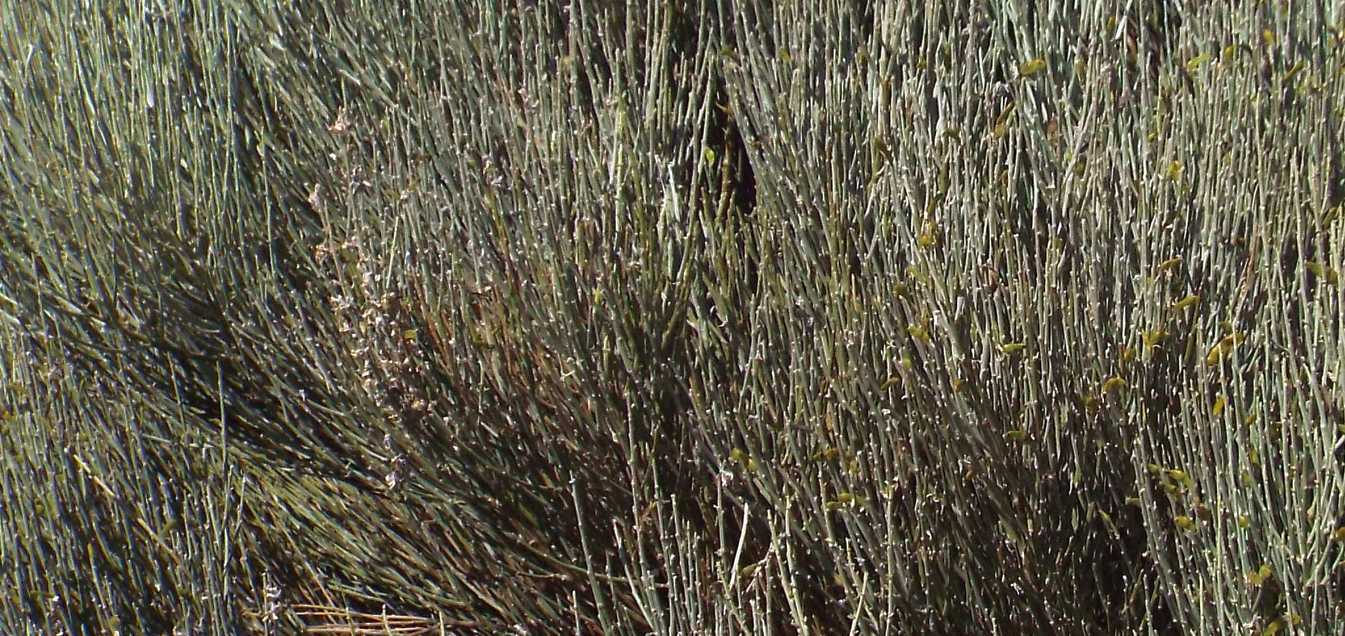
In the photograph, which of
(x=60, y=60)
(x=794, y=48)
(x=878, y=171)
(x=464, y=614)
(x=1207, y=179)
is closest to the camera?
(x=1207, y=179)

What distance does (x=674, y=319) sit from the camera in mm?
2330

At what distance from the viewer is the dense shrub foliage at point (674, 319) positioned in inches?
79.6

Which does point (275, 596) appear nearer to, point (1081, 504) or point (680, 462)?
point (680, 462)

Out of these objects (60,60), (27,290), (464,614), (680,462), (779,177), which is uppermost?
(60,60)

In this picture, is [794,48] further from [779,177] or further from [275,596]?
[275,596]

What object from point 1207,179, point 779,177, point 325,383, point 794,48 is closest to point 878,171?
point 779,177

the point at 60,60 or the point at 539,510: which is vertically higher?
the point at 60,60

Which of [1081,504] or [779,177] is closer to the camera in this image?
[1081,504]

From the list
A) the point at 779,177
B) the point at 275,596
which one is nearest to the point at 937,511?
the point at 779,177

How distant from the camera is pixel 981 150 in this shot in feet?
7.73

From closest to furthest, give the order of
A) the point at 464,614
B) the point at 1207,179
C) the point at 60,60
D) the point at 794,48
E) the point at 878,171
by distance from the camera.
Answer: the point at 1207,179, the point at 878,171, the point at 794,48, the point at 464,614, the point at 60,60

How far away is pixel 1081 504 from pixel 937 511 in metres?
0.24

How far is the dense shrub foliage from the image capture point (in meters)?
2.02

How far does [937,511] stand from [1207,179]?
661 mm
